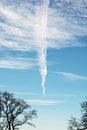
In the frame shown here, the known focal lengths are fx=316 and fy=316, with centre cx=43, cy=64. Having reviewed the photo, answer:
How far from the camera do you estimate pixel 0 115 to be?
6625cm

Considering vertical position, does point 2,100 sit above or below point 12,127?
above

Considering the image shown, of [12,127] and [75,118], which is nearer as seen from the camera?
[12,127]

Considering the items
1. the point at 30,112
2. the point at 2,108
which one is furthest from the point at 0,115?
the point at 30,112

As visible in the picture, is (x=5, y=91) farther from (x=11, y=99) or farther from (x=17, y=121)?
(x=17, y=121)

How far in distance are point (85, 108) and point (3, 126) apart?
60.8ft

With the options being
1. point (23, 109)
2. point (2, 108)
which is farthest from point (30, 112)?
point (2, 108)

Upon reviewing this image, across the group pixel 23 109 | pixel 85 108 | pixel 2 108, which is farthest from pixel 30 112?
pixel 85 108

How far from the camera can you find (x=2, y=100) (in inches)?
2630

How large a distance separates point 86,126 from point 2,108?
61.0ft

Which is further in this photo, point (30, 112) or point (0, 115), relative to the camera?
point (30, 112)

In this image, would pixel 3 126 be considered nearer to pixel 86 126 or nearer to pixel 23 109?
pixel 23 109

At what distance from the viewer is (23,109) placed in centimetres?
6806

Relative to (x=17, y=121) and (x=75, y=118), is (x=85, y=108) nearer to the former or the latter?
(x=75, y=118)

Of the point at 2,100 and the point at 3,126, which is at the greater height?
the point at 2,100
